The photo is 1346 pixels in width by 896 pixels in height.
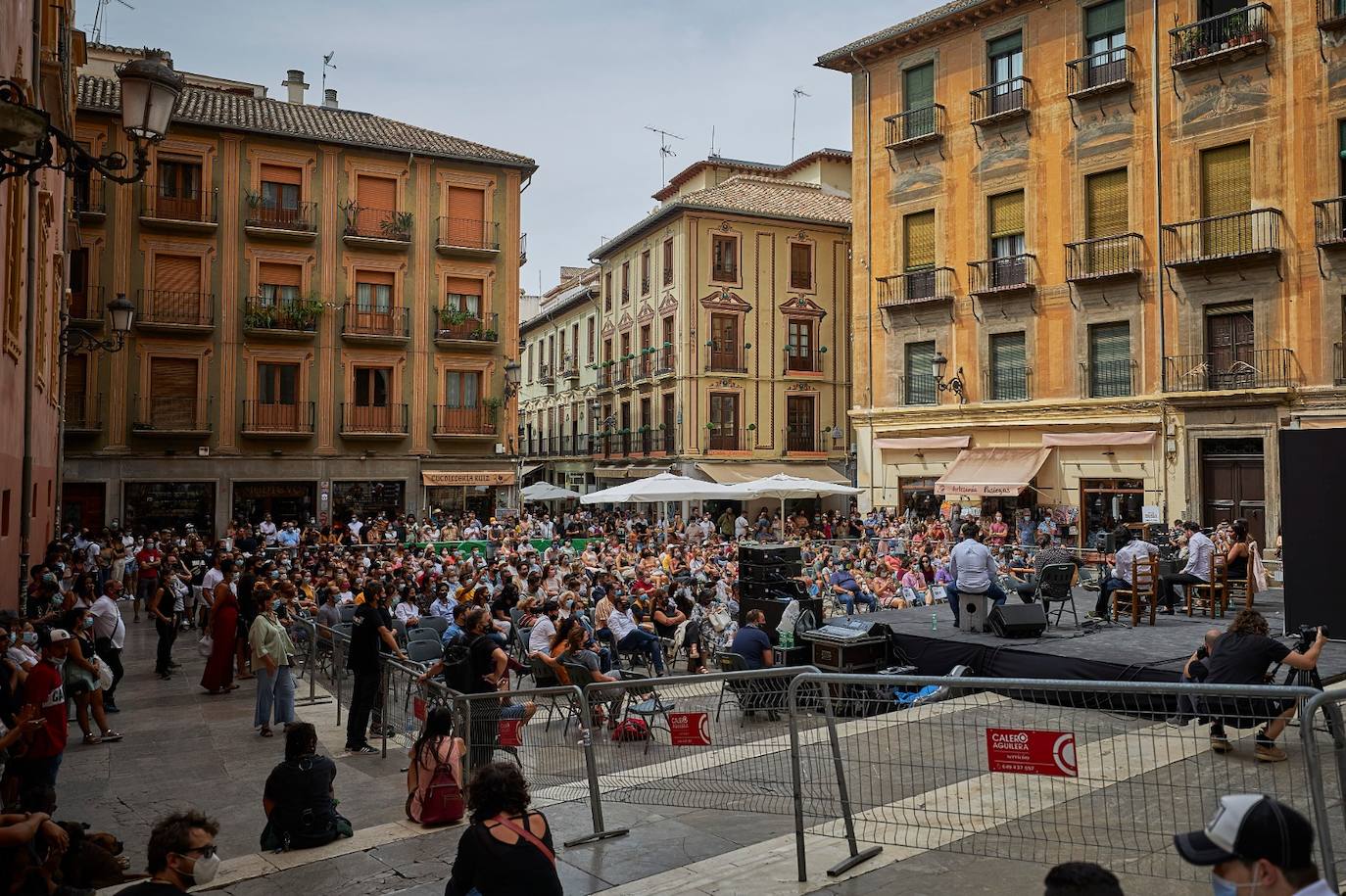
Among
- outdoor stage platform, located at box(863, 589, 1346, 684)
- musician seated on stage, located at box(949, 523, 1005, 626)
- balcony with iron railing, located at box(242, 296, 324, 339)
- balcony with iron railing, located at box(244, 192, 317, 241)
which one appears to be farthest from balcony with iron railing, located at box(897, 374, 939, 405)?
balcony with iron railing, located at box(244, 192, 317, 241)

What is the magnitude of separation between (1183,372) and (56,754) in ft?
77.8

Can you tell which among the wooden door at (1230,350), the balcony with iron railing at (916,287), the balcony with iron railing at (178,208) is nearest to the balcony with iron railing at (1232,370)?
the wooden door at (1230,350)

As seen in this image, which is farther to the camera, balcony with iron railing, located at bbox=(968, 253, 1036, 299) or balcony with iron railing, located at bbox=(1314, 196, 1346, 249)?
balcony with iron railing, located at bbox=(968, 253, 1036, 299)

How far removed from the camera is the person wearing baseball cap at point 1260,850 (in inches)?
94.9

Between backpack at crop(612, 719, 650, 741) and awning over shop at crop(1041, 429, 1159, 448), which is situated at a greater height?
awning over shop at crop(1041, 429, 1159, 448)

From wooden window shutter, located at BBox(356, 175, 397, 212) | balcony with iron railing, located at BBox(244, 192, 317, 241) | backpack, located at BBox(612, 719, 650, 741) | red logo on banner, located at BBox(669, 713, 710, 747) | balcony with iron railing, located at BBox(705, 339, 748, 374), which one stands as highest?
wooden window shutter, located at BBox(356, 175, 397, 212)

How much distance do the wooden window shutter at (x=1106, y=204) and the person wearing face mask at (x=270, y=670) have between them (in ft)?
73.5

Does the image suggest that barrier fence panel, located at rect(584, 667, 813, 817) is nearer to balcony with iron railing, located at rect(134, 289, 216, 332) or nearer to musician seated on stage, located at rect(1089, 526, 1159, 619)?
musician seated on stage, located at rect(1089, 526, 1159, 619)

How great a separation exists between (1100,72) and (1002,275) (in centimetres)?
562

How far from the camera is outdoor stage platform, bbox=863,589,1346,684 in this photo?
9.61 meters

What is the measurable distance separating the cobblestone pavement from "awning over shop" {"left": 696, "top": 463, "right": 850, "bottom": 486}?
93.1 feet

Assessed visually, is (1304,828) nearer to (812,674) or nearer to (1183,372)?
(812,674)

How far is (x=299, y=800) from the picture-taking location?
6.41m

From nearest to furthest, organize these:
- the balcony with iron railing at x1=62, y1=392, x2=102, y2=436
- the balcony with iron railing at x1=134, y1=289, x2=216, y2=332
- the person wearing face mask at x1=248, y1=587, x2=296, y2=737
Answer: the person wearing face mask at x1=248, y1=587, x2=296, y2=737
the balcony with iron railing at x1=62, y1=392, x2=102, y2=436
the balcony with iron railing at x1=134, y1=289, x2=216, y2=332
